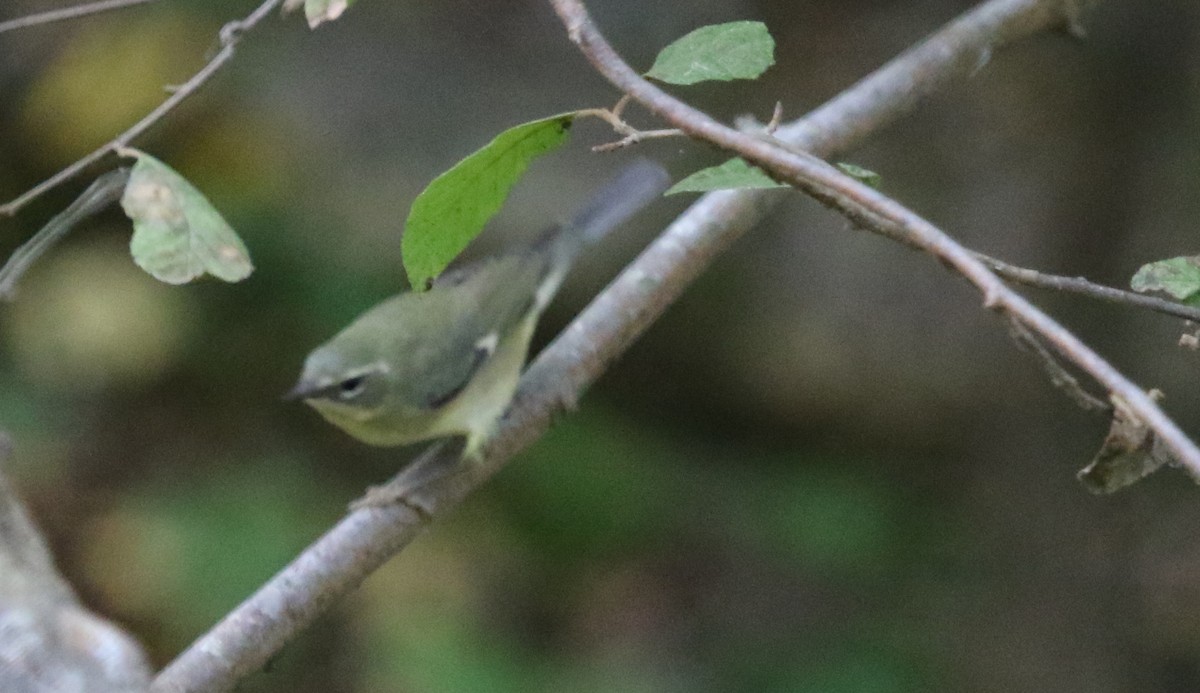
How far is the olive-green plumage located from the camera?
2.65m

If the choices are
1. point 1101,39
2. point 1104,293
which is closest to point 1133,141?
point 1101,39

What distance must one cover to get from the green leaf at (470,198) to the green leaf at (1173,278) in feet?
1.89

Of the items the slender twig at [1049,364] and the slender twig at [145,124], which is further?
the slender twig at [145,124]

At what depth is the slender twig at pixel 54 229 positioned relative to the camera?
132 cm

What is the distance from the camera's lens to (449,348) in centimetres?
285

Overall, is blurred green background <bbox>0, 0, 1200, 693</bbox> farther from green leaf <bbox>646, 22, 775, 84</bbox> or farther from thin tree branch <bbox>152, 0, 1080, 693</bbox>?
green leaf <bbox>646, 22, 775, 84</bbox>

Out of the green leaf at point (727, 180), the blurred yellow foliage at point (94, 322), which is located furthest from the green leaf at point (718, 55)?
the blurred yellow foliage at point (94, 322)

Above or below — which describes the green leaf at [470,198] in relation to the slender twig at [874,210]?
above

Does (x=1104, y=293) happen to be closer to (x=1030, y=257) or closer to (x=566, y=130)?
(x=566, y=130)

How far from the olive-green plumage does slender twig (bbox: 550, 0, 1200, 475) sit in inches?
53.3

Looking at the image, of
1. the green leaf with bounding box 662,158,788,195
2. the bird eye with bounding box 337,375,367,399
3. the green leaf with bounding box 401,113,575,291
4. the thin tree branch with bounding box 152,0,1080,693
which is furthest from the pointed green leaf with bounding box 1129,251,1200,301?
the bird eye with bounding box 337,375,367,399

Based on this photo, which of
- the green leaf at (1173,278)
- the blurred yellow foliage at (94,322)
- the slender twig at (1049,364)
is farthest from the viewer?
the blurred yellow foliage at (94,322)

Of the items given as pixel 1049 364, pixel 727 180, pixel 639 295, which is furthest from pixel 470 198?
pixel 639 295

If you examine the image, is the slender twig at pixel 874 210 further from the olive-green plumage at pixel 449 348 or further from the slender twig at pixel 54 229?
the olive-green plumage at pixel 449 348
